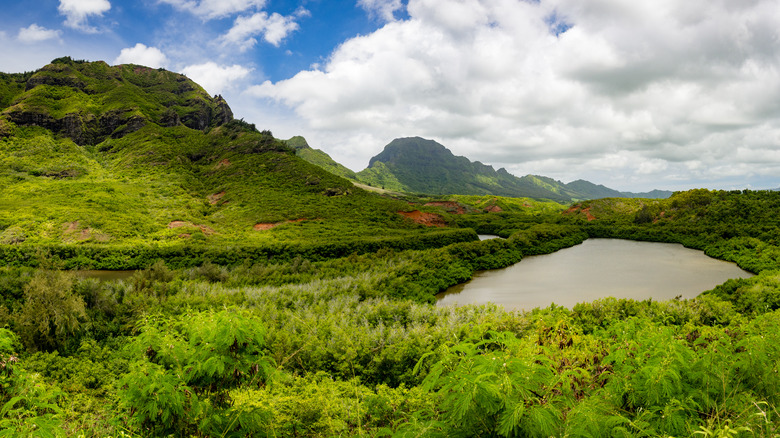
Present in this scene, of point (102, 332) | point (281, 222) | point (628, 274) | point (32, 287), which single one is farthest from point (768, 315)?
point (281, 222)

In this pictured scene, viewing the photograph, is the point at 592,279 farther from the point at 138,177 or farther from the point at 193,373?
the point at 138,177

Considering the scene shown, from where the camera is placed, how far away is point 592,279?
65.2ft

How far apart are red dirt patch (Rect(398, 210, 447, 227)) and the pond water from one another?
15.0 meters

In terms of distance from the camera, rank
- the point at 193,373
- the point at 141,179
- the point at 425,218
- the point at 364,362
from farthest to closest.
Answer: the point at 141,179
the point at 425,218
the point at 364,362
the point at 193,373

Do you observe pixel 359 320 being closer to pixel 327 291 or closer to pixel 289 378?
pixel 327 291

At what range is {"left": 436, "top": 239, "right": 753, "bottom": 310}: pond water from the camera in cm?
1652

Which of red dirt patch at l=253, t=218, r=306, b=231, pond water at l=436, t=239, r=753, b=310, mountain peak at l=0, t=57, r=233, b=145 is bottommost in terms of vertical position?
pond water at l=436, t=239, r=753, b=310

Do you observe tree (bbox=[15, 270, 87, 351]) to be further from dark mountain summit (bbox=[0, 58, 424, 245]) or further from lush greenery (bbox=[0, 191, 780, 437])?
dark mountain summit (bbox=[0, 58, 424, 245])

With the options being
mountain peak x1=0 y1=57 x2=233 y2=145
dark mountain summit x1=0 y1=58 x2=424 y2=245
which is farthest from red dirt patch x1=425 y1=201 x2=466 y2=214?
mountain peak x1=0 y1=57 x2=233 y2=145

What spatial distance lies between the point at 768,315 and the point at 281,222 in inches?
1328

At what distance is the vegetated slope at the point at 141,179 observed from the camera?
2853 centimetres

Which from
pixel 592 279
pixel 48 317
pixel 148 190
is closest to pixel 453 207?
pixel 592 279

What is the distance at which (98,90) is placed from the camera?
239ft

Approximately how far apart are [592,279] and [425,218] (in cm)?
2366
